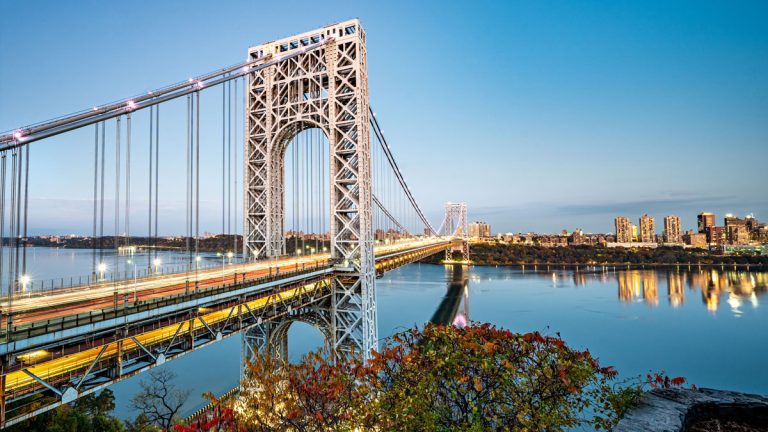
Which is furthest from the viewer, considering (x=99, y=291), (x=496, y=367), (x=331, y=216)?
(x=331, y=216)

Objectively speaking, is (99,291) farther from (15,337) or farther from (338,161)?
(338,161)

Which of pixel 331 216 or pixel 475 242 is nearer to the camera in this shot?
pixel 331 216

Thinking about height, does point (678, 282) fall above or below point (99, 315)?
below

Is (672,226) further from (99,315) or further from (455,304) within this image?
(99,315)

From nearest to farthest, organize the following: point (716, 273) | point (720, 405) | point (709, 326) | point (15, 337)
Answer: point (720, 405), point (15, 337), point (709, 326), point (716, 273)

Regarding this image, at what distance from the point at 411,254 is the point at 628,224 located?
598 feet

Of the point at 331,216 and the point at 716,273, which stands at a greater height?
the point at 331,216

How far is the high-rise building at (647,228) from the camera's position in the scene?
180375 millimetres

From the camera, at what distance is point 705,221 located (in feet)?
502


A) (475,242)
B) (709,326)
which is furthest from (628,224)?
(709,326)

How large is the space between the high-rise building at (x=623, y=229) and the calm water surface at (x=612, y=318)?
113 meters

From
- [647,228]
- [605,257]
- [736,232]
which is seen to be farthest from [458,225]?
[647,228]

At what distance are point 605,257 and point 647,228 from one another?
366 ft

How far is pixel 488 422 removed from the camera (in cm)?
600
